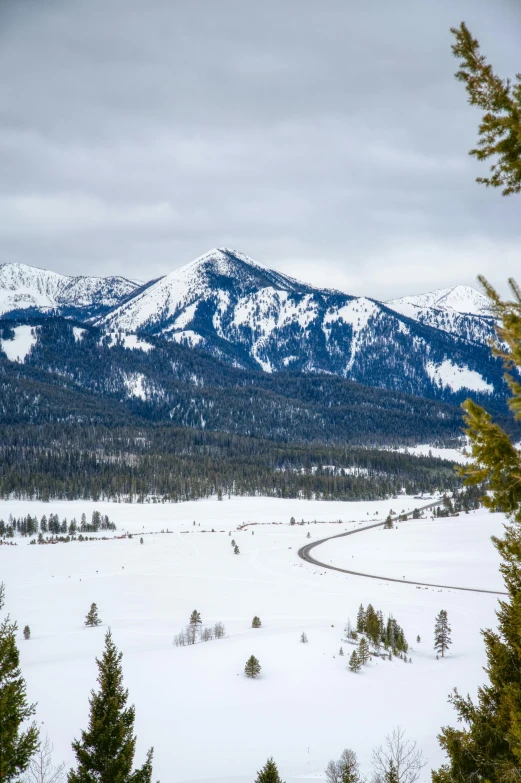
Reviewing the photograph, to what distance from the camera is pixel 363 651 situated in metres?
39.8

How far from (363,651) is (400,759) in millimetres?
15589

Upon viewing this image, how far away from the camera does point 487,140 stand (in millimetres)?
7508

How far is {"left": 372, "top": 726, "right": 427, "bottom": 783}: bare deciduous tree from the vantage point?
77.4 feet

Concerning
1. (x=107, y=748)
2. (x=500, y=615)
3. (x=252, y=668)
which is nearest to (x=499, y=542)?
(x=500, y=615)

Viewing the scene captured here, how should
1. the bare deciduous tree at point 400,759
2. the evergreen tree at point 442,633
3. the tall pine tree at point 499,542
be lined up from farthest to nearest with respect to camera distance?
Result: 1. the evergreen tree at point 442,633
2. the bare deciduous tree at point 400,759
3. the tall pine tree at point 499,542

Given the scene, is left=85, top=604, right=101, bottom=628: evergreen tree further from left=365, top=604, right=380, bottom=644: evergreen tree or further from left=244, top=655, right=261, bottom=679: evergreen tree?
left=365, top=604, right=380, bottom=644: evergreen tree

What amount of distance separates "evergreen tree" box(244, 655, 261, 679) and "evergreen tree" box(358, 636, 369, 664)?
847 centimetres

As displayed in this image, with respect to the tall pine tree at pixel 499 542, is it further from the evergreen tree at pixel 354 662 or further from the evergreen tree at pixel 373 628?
the evergreen tree at pixel 373 628

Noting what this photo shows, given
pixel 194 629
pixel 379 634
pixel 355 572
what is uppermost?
pixel 379 634

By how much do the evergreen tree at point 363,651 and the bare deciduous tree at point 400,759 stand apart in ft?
35.0

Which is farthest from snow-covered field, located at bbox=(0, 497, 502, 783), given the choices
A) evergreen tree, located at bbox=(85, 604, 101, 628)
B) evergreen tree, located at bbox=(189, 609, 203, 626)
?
evergreen tree, located at bbox=(189, 609, 203, 626)

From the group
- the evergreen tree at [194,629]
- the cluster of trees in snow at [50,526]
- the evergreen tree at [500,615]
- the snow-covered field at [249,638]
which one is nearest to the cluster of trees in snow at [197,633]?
the evergreen tree at [194,629]

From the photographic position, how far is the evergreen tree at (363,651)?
130 feet

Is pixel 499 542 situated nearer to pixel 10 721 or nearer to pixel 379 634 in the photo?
pixel 10 721
